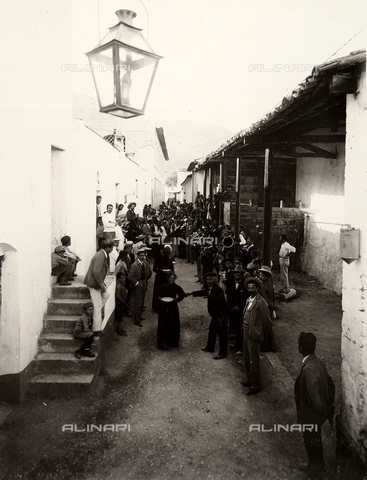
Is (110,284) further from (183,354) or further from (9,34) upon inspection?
(9,34)

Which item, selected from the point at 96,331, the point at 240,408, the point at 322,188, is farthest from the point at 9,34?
the point at 322,188

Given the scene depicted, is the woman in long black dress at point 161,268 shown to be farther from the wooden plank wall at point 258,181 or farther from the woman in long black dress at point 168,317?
the wooden plank wall at point 258,181

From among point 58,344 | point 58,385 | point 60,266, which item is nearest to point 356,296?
point 58,385

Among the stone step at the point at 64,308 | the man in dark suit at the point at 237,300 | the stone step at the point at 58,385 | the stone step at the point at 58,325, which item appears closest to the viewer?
the stone step at the point at 58,385

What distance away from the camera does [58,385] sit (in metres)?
6.11

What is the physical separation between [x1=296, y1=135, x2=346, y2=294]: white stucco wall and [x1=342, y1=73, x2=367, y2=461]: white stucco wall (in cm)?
636

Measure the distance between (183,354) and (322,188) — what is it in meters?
7.67

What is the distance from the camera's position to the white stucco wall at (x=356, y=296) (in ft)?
14.1

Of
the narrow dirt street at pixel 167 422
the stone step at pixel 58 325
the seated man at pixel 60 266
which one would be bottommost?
the narrow dirt street at pixel 167 422

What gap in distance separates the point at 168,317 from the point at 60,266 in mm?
2178

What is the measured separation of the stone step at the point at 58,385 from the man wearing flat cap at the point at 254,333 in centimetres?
235

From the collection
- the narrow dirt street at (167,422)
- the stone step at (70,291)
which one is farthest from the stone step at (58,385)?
the stone step at (70,291)

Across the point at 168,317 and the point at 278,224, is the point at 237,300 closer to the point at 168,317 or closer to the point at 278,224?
the point at 168,317

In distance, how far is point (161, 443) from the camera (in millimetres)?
4988
